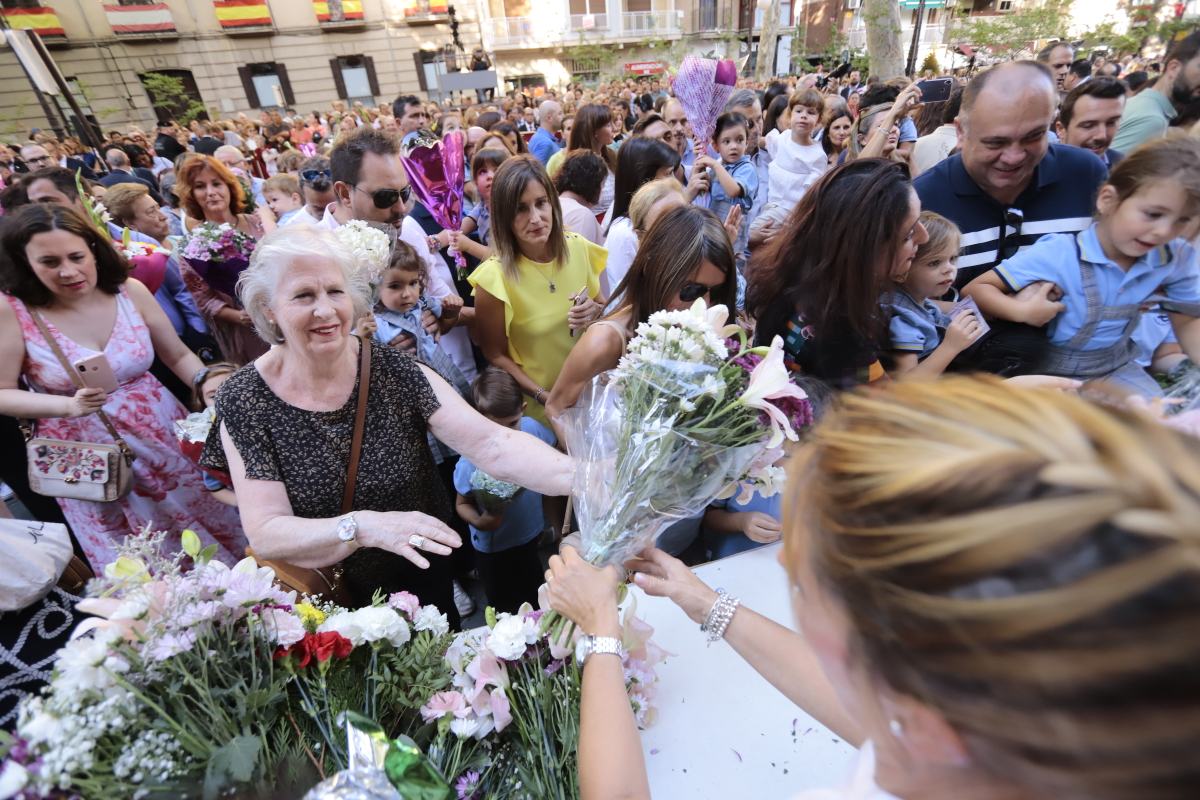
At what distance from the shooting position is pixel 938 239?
8.18 feet

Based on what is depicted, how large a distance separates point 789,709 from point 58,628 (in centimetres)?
198

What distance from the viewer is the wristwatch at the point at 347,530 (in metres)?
1.67

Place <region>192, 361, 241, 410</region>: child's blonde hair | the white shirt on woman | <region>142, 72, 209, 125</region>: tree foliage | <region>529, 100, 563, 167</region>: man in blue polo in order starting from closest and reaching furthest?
<region>192, 361, 241, 410</region>: child's blonde hair
the white shirt on woman
<region>529, 100, 563, 167</region>: man in blue polo
<region>142, 72, 209, 125</region>: tree foliage

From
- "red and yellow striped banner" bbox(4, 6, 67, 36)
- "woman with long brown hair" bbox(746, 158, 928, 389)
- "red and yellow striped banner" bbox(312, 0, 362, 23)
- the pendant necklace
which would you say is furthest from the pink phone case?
"red and yellow striped banner" bbox(312, 0, 362, 23)

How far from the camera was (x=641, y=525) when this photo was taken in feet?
4.50

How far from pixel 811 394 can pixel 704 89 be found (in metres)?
3.80

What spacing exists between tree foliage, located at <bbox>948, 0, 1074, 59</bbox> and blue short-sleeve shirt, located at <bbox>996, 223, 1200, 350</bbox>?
27985mm

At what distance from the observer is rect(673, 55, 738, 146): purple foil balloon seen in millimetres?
4730

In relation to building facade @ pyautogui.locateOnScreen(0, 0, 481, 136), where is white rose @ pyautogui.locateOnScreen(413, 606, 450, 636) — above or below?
below

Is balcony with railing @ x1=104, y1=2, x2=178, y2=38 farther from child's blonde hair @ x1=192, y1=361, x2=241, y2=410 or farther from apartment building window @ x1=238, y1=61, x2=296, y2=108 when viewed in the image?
child's blonde hair @ x1=192, y1=361, x2=241, y2=410

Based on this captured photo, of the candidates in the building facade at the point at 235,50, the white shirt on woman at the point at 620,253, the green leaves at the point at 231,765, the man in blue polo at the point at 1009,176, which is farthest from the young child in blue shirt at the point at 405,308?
the building facade at the point at 235,50

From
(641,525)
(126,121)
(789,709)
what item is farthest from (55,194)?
(126,121)

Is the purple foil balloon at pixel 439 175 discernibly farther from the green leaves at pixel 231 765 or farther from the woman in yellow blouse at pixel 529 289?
the green leaves at pixel 231 765

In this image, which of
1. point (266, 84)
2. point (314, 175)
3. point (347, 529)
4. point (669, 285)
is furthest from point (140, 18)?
point (347, 529)
